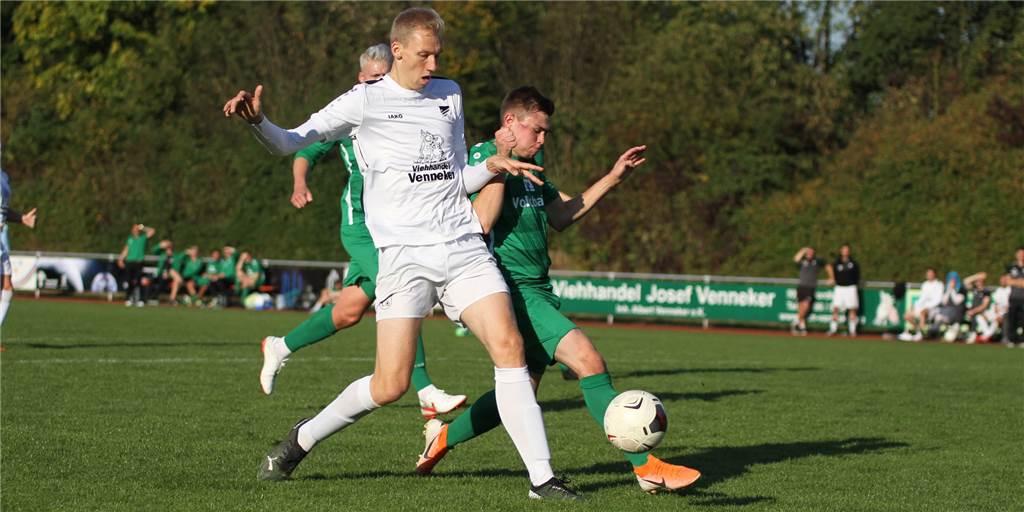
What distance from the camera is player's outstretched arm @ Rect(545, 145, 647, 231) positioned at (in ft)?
21.7

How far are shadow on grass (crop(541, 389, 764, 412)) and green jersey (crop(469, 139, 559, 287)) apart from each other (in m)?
3.63

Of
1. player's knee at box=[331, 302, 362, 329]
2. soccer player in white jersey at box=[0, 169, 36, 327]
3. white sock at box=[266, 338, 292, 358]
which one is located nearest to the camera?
white sock at box=[266, 338, 292, 358]

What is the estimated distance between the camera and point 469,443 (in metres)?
8.07

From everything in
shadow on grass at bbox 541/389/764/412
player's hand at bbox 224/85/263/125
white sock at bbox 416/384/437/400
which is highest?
player's hand at bbox 224/85/263/125

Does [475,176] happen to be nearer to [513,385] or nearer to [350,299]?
[513,385]

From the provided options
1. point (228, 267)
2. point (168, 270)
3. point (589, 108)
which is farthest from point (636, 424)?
point (589, 108)

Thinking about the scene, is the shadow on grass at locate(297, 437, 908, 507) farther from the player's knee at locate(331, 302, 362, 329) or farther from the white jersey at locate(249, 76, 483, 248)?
the player's knee at locate(331, 302, 362, 329)

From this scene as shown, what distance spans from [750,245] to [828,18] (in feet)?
38.2

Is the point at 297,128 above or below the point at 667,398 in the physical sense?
above

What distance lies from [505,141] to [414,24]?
748 mm

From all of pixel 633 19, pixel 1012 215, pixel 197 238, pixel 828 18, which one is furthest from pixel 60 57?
pixel 1012 215

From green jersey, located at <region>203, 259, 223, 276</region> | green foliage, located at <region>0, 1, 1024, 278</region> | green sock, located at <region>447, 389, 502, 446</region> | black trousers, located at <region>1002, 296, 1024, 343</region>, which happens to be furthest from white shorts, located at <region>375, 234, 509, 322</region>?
green jersey, located at <region>203, 259, 223, 276</region>

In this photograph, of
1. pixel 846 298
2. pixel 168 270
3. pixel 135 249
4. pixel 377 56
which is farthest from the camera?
pixel 168 270

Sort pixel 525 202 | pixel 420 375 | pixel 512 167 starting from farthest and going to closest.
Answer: pixel 420 375 → pixel 525 202 → pixel 512 167
